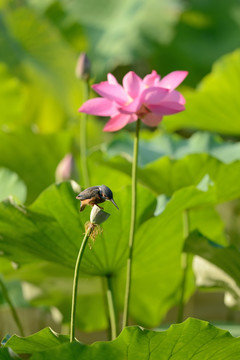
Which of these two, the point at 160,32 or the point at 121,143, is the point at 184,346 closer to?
the point at 121,143

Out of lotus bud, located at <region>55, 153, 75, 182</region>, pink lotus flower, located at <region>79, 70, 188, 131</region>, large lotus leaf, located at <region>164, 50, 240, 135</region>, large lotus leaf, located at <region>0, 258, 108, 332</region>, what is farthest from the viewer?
large lotus leaf, located at <region>164, 50, 240, 135</region>

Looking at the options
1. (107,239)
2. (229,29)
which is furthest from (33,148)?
(229,29)

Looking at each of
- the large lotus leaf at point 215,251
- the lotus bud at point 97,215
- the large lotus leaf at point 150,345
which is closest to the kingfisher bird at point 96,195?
the lotus bud at point 97,215

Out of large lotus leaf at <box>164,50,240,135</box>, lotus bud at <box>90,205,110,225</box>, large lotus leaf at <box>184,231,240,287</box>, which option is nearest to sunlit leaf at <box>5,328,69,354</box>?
lotus bud at <box>90,205,110,225</box>

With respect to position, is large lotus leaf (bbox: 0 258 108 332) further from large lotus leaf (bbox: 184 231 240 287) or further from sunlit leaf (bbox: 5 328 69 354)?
sunlit leaf (bbox: 5 328 69 354)

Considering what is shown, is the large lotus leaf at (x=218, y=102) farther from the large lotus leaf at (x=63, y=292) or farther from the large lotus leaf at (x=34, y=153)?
the large lotus leaf at (x=63, y=292)

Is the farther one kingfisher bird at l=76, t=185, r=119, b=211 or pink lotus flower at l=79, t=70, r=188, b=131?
pink lotus flower at l=79, t=70, r=188, b=131
